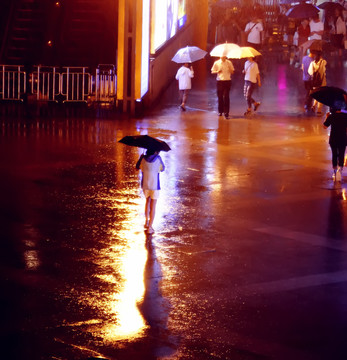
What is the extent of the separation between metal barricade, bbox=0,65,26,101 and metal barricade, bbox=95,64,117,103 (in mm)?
2296

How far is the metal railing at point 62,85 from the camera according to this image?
23172mm

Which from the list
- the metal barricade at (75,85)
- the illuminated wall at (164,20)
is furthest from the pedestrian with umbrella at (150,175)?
the illuminated wall at (164,20)

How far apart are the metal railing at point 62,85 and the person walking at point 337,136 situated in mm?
10330

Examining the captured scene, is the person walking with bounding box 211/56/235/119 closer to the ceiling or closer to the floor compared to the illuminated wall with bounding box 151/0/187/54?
closer to the floor

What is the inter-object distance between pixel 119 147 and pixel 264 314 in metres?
9.77

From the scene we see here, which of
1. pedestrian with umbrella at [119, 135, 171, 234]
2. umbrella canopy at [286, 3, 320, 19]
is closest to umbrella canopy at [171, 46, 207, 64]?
umbrella canopy at [286, 3, 320, 19]

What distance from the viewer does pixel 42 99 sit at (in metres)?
23.6

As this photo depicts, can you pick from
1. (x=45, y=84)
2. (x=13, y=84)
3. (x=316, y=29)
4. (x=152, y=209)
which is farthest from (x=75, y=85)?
(x=152, y=209)

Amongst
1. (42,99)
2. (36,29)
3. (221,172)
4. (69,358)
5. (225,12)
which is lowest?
(69,358)

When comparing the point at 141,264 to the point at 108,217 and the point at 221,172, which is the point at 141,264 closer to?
the point at 108,217

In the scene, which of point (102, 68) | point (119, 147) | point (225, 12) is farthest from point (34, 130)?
point (225, 12)

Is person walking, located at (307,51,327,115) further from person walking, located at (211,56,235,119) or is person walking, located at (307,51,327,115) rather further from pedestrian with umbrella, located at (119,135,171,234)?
pedestrian with umbrella, located at (119,135,171,234)

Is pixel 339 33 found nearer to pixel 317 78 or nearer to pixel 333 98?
pixel 317 78

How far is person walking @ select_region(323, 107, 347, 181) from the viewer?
13.9 metres
